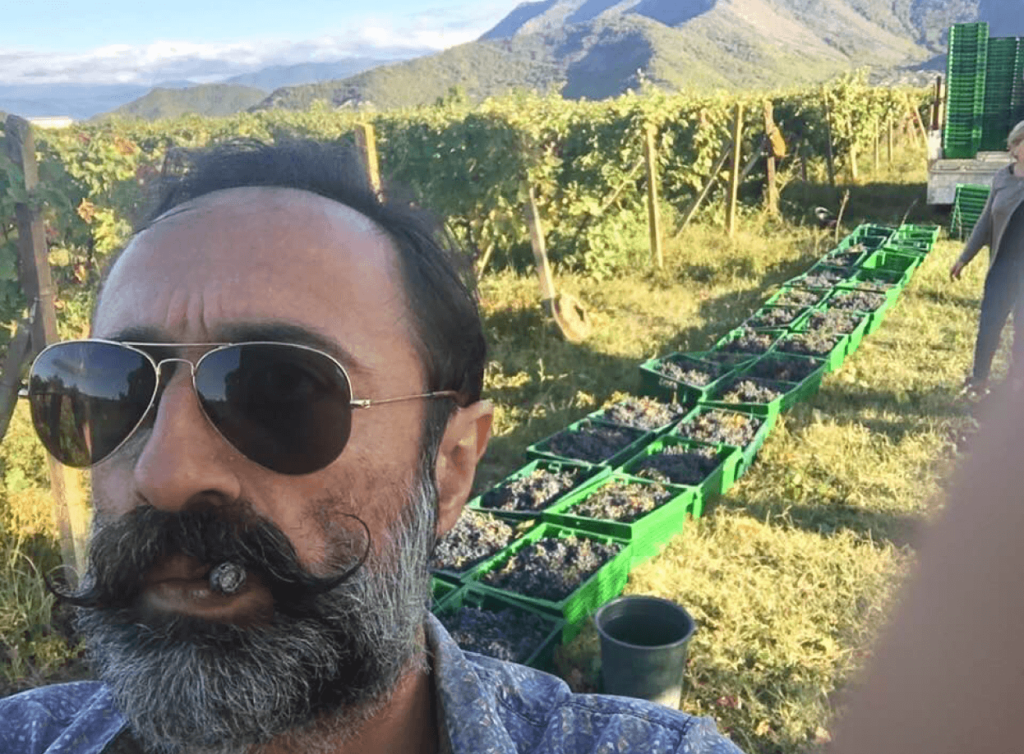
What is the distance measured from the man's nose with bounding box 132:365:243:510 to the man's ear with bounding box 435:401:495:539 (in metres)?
0.36

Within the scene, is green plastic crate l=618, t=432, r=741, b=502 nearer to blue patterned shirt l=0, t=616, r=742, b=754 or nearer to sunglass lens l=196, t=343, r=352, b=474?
blue patterned shirt l=0, t=616, r=742, b=754

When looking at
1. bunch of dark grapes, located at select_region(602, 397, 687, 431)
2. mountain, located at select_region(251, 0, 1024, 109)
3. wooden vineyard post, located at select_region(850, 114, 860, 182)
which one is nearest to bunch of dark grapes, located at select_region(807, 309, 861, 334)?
bunch of dark grapes, located at select_region(602, 397, 687, 431)

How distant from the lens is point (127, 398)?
115 cm

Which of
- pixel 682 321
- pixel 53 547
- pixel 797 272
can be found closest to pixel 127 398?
pixel 53 547

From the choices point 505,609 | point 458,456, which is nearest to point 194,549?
point 458,456

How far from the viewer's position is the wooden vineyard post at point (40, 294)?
11.3 ft

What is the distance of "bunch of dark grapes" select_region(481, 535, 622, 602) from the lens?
145 inches

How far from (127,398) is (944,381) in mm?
6480

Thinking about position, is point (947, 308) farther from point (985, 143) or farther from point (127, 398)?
point (127, 398)

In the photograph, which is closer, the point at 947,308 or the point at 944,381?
the point at 944,381

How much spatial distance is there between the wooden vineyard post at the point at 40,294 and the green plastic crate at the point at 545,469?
1.79 metres

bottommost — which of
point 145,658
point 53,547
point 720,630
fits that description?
point 720,630

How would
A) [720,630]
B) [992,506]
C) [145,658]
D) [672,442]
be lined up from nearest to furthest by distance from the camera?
[145,658] → [720,630] → [992,506] → [672,442]

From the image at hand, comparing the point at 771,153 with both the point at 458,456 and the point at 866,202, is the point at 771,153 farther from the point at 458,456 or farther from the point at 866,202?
the point at 458,456
